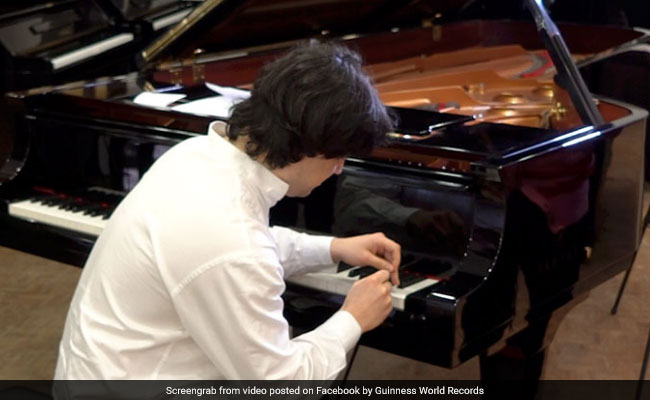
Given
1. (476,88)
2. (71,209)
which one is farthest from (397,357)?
(71,209)

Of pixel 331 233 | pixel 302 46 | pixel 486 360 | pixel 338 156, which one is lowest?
pixel 486 360

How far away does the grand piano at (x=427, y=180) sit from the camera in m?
2.34

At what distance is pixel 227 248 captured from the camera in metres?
1.72

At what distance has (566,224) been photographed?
102 inches

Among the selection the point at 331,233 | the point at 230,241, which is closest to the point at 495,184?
the point at 331,233

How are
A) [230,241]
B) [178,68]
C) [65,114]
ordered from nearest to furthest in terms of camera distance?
[230,241]
[65,114]
[178,68]

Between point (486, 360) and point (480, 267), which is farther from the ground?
point (480, 267)

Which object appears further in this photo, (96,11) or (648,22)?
(648,22)

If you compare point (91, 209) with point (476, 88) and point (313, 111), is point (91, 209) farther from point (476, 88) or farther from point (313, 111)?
point (476, 88)

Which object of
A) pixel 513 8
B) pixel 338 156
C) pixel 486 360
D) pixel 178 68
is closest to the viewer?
pixel 338 156

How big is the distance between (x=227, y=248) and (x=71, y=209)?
4.58 feet

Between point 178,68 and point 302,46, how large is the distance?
1.89 metres

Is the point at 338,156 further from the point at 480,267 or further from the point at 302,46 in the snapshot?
the point at 480,267

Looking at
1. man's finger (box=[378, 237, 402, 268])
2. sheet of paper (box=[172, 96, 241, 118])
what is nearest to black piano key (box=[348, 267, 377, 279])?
man's finger (box=[378, 237, 402, 268])
